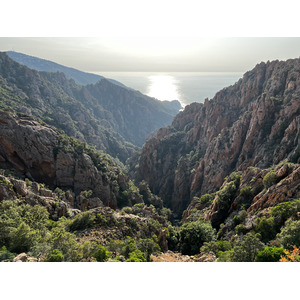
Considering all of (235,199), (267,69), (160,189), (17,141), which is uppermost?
(267,69)

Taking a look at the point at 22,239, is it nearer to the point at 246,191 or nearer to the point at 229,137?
the point at 246,191

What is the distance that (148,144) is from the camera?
398 ft

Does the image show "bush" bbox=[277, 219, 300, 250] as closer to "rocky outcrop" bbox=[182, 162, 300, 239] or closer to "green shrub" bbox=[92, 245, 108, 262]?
"rocky outcrop" bbox=[182, 162, 300, 239]

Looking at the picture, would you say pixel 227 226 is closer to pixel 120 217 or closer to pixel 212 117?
pixel 120 217

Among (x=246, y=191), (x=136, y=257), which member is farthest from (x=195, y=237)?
(x=136, y=257)

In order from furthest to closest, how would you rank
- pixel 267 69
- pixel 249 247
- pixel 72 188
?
1. pixel 267 69
2. pixel 72 188
3. pixel 249 247

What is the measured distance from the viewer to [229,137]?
279 feet

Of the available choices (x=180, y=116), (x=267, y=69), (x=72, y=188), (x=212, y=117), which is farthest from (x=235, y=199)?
(x=180, y=116)

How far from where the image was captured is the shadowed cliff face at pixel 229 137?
65500 millimetres

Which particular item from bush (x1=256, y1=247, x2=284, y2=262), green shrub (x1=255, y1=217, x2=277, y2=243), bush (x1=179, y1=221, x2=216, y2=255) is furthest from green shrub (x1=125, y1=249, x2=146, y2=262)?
bush (x1=179, y1=221, x2=216, y2=255)

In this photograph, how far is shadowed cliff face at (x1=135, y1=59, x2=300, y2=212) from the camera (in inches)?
2579

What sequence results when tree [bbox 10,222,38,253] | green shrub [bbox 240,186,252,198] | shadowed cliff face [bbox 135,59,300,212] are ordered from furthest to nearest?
shadowed cliff face [bbox 135,59,300,212], green shrub [bbox 240,186,252,198], tree [bbox 10,222,38,253]

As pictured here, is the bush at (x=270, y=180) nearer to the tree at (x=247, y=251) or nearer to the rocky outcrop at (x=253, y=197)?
the rocky outcrop at (x=253, y=197)

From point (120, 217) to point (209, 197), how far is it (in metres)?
35.1
